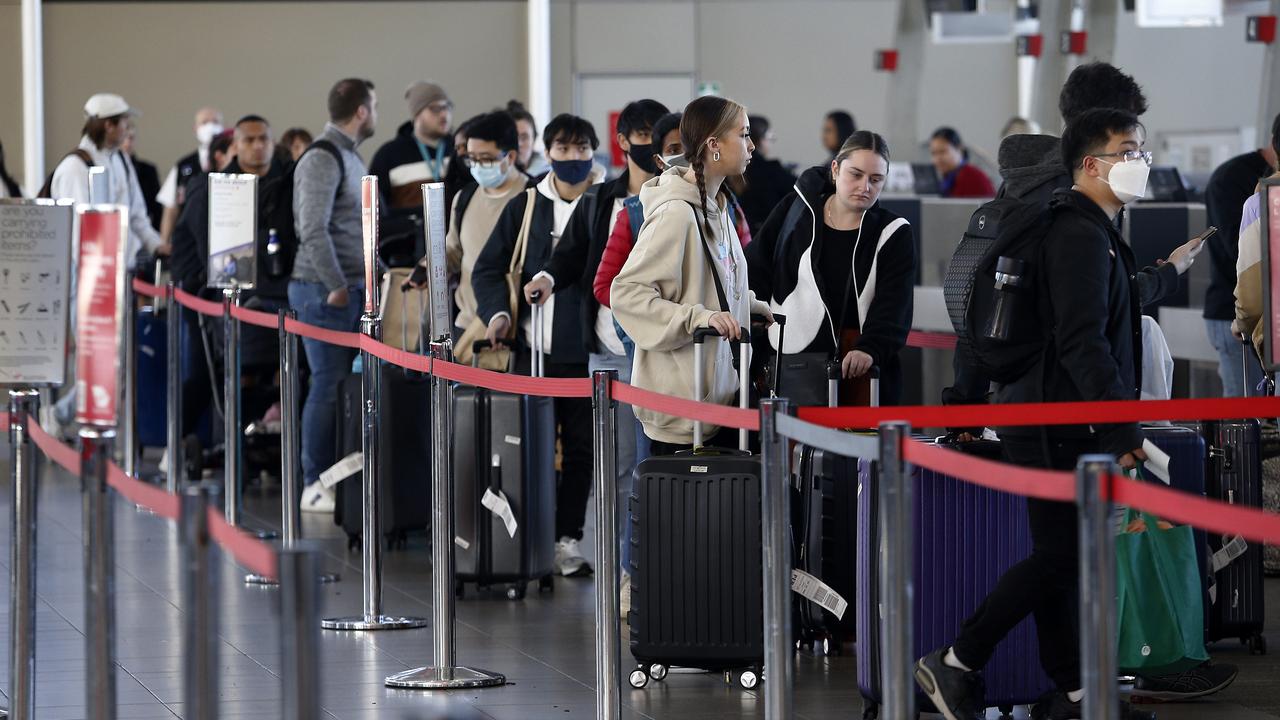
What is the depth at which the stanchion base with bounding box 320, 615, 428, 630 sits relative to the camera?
19.4 feet

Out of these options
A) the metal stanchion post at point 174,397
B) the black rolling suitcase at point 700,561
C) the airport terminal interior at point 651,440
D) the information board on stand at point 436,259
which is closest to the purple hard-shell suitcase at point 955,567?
the airport terminal interior at point 651,440

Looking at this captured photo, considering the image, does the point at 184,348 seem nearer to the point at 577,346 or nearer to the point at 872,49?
the point at 577,346

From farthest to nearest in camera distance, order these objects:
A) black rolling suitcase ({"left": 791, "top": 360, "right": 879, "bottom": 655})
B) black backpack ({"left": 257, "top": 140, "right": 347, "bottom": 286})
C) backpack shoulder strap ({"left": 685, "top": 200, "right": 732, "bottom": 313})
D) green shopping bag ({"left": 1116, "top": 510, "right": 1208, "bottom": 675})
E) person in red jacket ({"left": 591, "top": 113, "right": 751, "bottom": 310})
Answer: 1. black backpack ({"left": 257, "top": 140, "right": 347, "bottom": 286})
2. person in red jacket ({"left": 591, "top": 113, "right": 751, "bottom": 310})
3. backpack shoulder strap ({"left": 685, "top": 200, "right": 732, "bottom": 313})
4. black rolling suitcase ({"left": 791, "top": 360, "right": 879, "bottom": 655})
5. green shopping bag ({"left": 1116, "top": 510, "right": 1208, "bottom": 675})

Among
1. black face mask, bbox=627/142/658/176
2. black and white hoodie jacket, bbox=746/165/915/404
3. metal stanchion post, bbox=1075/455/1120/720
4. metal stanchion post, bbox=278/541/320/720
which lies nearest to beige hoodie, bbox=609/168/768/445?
black and white hoodie jacket, bbox=746/165/915/404

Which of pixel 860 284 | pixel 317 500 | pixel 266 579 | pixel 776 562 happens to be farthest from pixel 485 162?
pixel 776 562

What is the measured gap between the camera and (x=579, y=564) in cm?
686

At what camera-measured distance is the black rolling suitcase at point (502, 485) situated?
6.34 m

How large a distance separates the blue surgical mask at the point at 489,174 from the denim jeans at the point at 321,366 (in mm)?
1163

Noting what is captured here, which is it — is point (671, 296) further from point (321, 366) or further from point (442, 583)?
point (321, 366)

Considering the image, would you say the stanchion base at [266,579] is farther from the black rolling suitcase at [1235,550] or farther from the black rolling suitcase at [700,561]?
the black rolling suitcase at [1235,550]

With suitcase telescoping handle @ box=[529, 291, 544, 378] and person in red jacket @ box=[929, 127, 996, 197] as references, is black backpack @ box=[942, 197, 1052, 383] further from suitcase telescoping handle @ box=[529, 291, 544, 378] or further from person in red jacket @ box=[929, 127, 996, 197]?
person in red jacket @ box=[929, 127, 996, 197]

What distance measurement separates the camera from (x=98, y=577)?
367 cm

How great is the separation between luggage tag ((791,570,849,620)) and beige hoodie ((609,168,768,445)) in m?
0.53

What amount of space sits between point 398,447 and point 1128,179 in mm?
3623
